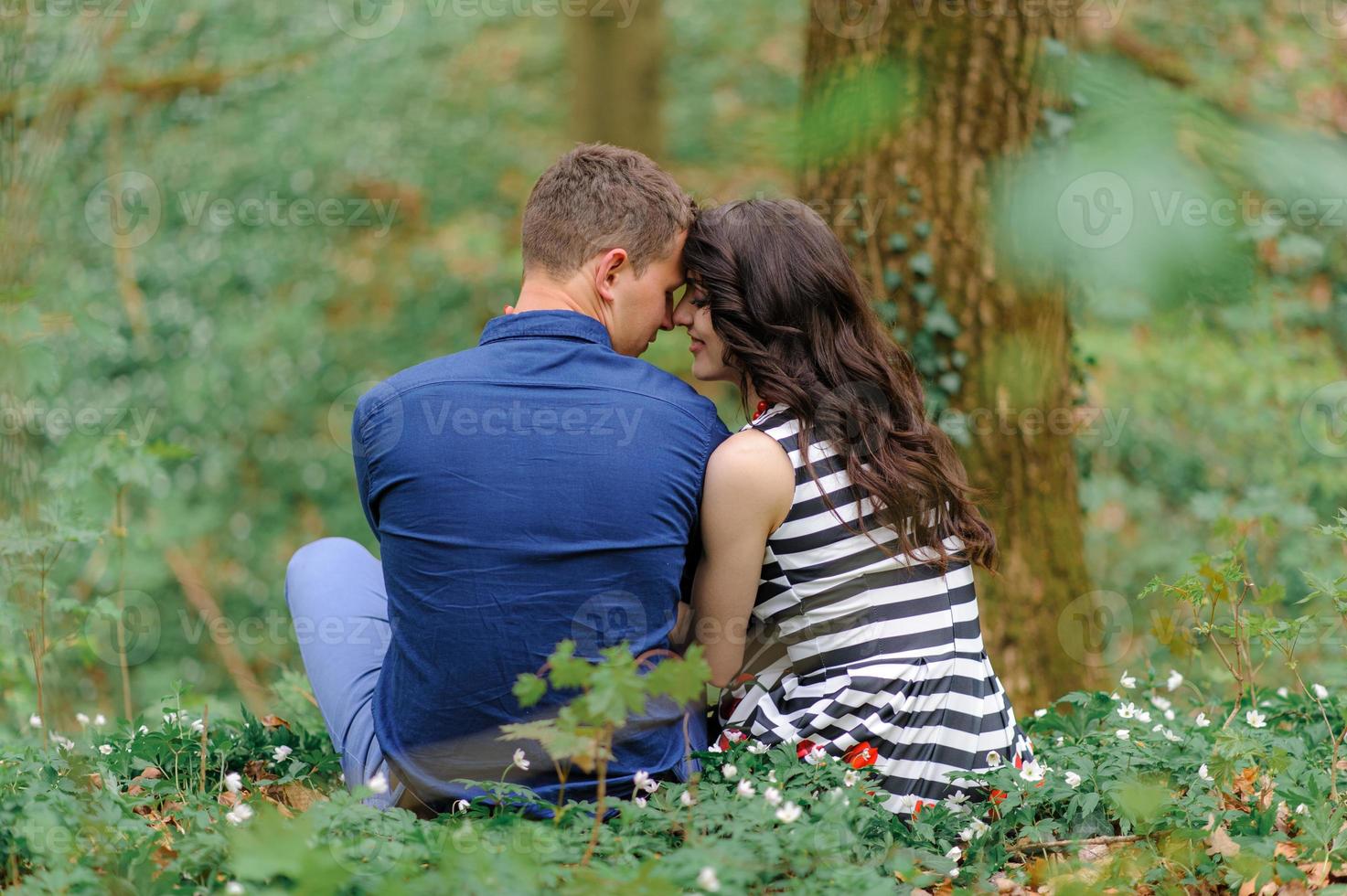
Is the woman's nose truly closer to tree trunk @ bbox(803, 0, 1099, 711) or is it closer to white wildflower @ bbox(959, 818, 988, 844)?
tree trunk @ bbox(803, 0, 1099, 711)

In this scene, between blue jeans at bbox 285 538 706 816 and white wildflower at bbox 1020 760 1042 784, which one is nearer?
white wildflower at bbox 1020 760 1042 784

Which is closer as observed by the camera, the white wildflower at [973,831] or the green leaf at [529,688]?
the green leaf at [529,688]

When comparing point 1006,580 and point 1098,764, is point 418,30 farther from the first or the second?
point 1098,764

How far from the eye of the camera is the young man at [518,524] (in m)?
2.29

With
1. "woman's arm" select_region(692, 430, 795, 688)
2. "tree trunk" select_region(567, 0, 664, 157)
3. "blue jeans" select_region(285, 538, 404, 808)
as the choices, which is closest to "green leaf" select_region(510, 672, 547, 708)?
"woman's arm" select_region(692, 430, 795, 688)

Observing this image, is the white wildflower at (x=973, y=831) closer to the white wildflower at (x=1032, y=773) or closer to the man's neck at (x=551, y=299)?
the white wildflower at (x=1032, y=773)

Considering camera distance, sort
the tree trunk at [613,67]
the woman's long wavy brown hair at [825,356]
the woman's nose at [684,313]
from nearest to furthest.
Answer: the woman's long wavy brown hair at [825,356], the woman's nose at [684,313], the tree trunk at [613,67]

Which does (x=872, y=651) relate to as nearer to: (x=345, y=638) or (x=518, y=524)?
(x=518, y=524)

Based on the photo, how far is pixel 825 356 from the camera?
2.59 m

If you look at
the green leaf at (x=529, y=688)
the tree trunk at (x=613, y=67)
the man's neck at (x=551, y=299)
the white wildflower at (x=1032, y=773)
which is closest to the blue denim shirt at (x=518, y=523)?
the man's neck at (x=551, y=299)

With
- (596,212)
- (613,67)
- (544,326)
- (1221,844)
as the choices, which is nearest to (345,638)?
(544,326)

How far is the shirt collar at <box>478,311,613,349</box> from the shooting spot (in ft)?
8.05

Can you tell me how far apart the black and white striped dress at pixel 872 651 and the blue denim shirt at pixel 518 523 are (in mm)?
249

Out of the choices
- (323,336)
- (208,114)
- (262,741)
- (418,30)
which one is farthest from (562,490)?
(418,30)
